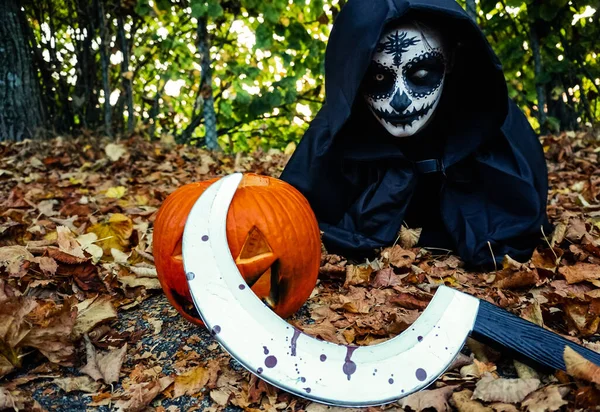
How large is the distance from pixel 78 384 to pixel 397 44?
1.70 m

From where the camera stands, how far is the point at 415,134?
2.38 metres

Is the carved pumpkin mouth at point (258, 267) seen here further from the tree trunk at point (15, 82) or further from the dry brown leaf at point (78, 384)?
the tree trunk at point (15, 82)

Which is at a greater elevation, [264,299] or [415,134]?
[415,134]

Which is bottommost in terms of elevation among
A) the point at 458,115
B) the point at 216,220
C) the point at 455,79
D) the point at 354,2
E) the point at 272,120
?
the point at 272,120

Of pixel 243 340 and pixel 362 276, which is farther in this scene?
pixel 362 276

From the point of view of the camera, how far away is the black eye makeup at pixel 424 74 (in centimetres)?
208

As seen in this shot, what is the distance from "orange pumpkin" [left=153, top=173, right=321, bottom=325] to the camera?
1576 mm

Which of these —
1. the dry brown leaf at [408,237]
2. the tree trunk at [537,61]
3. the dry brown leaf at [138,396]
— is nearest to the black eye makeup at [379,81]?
the dry brown leaf at [408,237]

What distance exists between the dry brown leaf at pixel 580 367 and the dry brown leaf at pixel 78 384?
1279 millimetres

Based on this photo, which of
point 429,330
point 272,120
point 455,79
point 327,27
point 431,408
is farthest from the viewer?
point 272,120

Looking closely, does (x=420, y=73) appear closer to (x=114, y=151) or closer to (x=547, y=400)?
(x=547, y=400)

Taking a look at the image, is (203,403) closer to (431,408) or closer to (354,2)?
(431,408)

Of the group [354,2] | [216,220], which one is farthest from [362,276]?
[354,2]

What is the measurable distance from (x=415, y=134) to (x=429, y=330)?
3.97 feet
